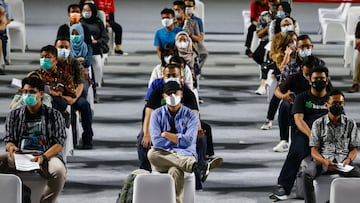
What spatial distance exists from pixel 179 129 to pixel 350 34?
5.51 m

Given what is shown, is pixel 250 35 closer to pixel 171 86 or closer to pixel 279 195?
pixel 279 195

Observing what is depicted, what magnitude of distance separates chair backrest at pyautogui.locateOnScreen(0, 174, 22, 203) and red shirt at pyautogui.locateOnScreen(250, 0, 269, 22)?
25.3 ft

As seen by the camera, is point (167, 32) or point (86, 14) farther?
point (86, 14)

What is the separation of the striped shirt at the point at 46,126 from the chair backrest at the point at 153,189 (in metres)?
1.64

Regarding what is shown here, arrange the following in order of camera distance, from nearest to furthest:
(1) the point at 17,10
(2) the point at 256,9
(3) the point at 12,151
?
(3) the point at 12,151 < (2) the point at 256,9 < (1) the point at 17,10

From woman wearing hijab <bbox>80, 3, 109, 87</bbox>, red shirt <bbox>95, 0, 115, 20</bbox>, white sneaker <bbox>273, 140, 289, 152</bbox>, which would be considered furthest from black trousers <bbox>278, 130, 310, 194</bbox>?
red shirt <bbox>95, 0, 115, 20</bbox>

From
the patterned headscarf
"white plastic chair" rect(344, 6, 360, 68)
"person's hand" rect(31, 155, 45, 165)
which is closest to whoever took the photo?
"person's hand" rect(31, 155, 45, 165)

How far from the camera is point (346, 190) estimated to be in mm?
7625

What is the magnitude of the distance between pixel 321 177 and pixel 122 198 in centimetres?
184

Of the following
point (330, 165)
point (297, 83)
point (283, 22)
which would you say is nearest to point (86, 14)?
point (283, 22)

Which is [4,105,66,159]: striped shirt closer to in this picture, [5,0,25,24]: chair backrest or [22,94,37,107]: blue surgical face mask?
[22,94,37,107]: blue surgical face mask

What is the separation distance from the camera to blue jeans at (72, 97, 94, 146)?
1106cm

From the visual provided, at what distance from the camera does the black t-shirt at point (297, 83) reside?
1070 cm

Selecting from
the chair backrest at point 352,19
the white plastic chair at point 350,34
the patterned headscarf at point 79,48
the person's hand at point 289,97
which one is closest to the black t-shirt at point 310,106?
the person's hand at point 289,97
